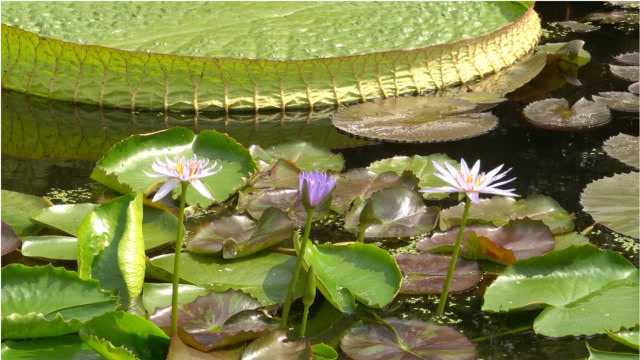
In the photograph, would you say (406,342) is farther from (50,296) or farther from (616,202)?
(616,202)

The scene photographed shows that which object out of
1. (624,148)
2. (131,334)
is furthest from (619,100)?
(131,334)

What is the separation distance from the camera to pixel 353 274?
4.67 ft

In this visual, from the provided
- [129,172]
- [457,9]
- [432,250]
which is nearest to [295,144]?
[129,172]

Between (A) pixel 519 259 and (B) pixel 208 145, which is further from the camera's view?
(B) pixel 208 145

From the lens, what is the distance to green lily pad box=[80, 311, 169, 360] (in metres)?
1.21

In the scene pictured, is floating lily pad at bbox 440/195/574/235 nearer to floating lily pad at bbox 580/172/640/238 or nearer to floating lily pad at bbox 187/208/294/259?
floating lily pad at bbox 580/172/640/238

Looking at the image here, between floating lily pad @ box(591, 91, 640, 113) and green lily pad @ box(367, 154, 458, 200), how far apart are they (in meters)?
0.59

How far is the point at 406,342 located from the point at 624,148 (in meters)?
0.94

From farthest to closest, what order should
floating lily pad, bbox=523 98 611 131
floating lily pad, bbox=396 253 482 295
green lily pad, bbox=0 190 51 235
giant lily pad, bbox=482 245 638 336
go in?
floating lily pad, bbox=523 98 611 131
green lily pad, bbox=0 190 51 235
floating lily pad, bbox=396 253 482 295
giant lily pad, bbox=482 245 638 336

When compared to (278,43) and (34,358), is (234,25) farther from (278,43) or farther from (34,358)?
(34,358)

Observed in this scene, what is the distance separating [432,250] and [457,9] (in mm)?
1203

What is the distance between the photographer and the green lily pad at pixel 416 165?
187 cm

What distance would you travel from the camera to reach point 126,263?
137 cm

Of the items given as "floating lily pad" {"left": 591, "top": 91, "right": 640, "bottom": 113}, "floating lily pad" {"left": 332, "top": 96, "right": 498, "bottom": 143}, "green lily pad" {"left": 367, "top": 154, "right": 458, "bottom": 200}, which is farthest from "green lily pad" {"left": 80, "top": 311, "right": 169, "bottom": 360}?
"floating lily pad" {"left": 591, "top": 91, "right": 640, "bottom": 113}
